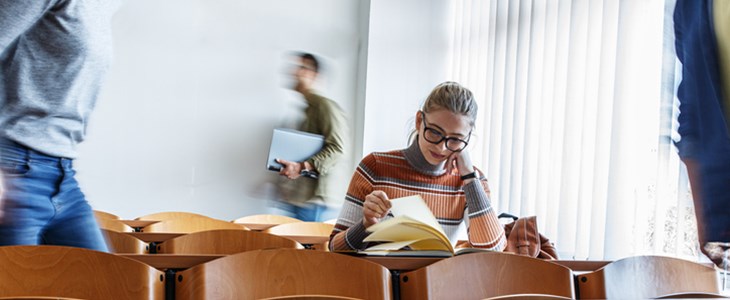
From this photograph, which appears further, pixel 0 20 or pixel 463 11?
pixel 463 11

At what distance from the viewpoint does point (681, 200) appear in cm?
225

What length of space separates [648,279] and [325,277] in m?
0.81

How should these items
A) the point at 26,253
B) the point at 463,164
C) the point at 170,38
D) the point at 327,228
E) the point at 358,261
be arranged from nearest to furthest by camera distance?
the point at 26,253 < the point at 358,261 < the point at 463,164 < the point at 327,228 < the point at 170,38

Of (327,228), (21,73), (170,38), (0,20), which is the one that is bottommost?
(327,228)

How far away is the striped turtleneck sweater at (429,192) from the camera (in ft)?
7.00

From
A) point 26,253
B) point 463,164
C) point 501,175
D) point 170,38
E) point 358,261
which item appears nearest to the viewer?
point 26,253

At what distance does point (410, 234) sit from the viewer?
1.81 metres

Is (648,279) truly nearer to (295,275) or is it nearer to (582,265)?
(582,265)

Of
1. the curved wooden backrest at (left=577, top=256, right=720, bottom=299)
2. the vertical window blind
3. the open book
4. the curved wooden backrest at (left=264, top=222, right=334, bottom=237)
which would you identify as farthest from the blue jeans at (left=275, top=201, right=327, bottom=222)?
the curved wooden backrest at (left=577, top=256, right=720, bottom=299)

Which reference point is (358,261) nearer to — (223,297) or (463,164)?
(223,297)

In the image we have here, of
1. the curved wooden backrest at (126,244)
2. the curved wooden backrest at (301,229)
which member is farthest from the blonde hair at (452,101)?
the curved wooden backrest at (301,229)

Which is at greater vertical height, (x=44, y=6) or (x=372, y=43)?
(x=372, y=43)

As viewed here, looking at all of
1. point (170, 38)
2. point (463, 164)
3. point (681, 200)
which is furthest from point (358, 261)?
point (170, 38)

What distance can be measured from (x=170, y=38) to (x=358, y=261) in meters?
3.08
